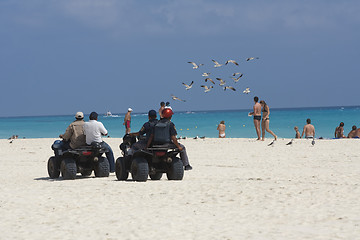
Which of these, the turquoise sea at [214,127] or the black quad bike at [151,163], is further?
the turquoise sea at [214,127]

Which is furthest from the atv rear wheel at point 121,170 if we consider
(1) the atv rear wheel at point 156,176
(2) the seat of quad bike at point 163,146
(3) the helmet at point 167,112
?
(3) the helmet at point 167,112

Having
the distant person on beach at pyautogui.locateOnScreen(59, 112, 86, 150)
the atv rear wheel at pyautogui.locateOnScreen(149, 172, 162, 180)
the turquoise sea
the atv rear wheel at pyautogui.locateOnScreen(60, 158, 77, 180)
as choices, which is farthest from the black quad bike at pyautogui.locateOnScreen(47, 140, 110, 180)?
the turquoise sea

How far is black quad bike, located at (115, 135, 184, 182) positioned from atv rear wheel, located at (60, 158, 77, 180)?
95 centimetres

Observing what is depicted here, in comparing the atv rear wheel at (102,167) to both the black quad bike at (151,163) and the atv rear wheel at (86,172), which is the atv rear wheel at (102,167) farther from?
the black quad bike at (151,163)

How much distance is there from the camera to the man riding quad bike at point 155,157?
34.5 ft

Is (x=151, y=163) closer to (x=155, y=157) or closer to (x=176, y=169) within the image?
(x=155, y=157)

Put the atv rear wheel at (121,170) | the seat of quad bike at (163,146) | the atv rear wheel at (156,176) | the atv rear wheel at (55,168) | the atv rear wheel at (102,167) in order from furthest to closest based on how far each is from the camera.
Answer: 1. the atv rear wheel at (55,168)
2. the atv rear wheel at (102,167)
3. the atv rear wheel at (156,176)
4. the atv rear wheel at (121,170)
5. the seat of quad bike at (163,146)

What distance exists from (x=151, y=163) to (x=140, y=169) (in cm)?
38

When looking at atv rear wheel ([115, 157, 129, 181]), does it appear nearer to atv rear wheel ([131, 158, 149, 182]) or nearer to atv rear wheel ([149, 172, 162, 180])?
atv rear wheel ([131, 158, 149, 182])

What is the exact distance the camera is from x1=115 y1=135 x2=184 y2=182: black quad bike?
416 inches

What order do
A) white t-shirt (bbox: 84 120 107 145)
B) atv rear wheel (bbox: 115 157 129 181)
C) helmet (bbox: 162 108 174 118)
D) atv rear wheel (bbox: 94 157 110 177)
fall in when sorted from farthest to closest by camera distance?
1. atv rear wheel (bbox: 94 157 110 177)
2. white t-shirt (bbox: 84 120 107 145)
3. atv rear wheel (bbox: 115 157 129 181)
4. helmet (bbox: 162 108 174 118)

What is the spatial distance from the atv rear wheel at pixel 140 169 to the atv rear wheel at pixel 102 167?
4.30ft

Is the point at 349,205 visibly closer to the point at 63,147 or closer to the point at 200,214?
the point at 200,214

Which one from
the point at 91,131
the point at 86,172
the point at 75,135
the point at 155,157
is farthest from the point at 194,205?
the point at 86,172
